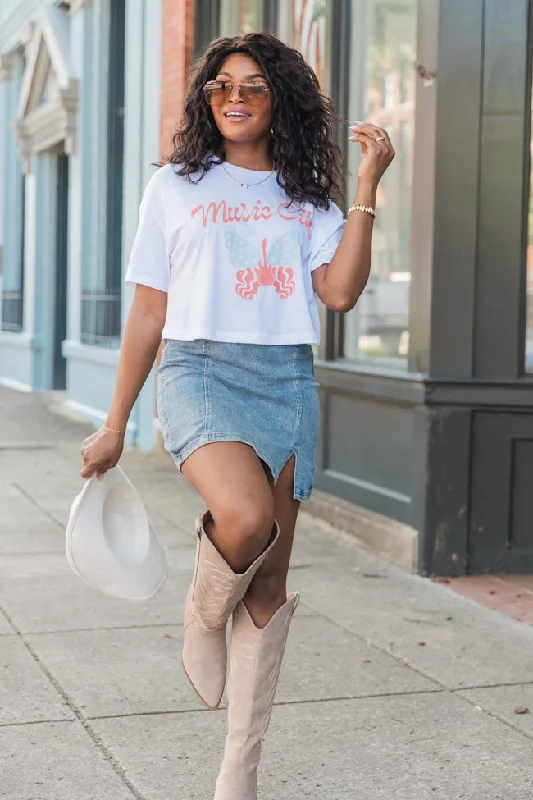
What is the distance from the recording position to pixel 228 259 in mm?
3186

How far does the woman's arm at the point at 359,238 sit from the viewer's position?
127 inches

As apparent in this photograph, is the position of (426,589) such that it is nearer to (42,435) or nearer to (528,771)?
(528,771)

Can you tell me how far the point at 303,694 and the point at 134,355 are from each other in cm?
169

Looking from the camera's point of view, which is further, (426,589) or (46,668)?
(426,589)

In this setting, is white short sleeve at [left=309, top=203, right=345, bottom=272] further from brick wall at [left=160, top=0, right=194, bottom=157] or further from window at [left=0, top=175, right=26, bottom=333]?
window at [left=0, top=175, right=26, bottom=333]

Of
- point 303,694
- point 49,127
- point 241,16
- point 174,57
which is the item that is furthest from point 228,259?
point 49,127

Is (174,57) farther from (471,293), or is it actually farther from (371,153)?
(371,153)

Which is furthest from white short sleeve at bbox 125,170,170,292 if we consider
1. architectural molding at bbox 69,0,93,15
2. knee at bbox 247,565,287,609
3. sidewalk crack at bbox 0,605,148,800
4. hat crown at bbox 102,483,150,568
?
architectural molding at bbox 69,0,93,15

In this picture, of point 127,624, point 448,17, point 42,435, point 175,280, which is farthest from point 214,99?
point 42,435

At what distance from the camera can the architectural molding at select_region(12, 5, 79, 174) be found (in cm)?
1407

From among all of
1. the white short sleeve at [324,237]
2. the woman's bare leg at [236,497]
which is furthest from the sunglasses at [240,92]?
the woman's bare leg at [236,497]

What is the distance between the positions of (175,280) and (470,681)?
2.16m

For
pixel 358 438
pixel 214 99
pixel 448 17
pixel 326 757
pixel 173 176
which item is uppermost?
pixel 448 17

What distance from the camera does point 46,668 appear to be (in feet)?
15.2
